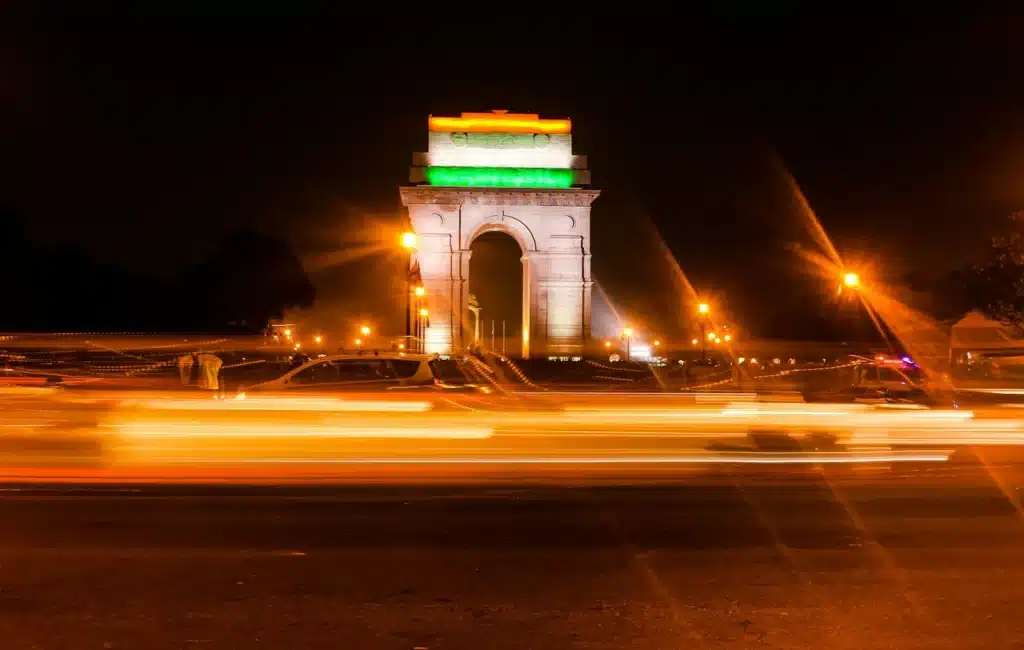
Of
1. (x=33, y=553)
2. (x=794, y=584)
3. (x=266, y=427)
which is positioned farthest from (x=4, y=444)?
(x=794, y=584)

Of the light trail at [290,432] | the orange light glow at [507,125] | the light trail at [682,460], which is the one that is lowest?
the light trail at [682,460]

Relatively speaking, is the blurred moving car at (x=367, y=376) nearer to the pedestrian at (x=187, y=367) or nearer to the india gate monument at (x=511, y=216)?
the pedestrian at (x=187, y=367)

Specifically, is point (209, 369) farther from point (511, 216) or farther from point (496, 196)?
point (511, 216)

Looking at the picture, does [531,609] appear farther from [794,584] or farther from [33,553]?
[33,553]

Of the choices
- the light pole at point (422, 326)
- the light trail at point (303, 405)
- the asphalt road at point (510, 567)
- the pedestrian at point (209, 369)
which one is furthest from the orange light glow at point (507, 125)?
the asphalt road at point (510, 567)

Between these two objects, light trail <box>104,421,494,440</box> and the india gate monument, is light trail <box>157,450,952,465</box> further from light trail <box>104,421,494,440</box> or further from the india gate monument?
the india gate monument

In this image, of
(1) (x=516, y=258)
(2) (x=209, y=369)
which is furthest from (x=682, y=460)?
(1) (x=516, y=258)
